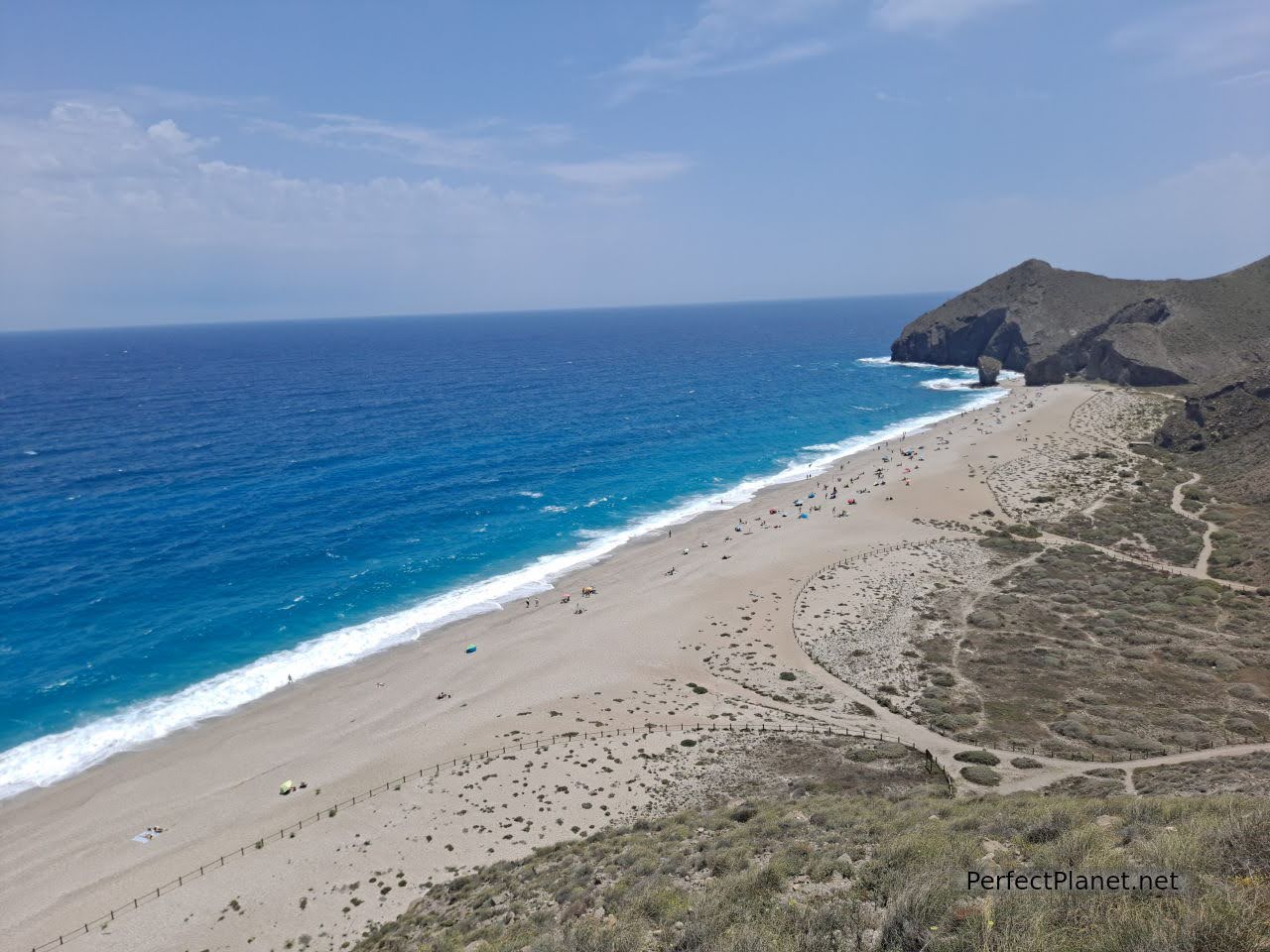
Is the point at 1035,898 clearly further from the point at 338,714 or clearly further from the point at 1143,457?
the point at 1143,457

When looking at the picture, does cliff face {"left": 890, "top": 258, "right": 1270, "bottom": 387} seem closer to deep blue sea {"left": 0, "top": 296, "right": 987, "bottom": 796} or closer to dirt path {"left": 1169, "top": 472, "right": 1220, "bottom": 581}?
deep blue sea {"left": 0, "top": 296, "right": 987, "bottom": 796}

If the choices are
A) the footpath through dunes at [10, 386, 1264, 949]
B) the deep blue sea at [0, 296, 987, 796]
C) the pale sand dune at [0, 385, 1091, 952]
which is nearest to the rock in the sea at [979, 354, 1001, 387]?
the deep blue sea at [0, 296, 987, 796]

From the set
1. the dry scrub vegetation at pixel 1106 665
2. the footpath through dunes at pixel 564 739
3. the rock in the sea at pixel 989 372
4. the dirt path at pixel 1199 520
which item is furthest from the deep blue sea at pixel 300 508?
the dirt path at pixel 1199 520

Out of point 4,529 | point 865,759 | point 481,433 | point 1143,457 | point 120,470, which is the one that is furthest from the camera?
point 481,433

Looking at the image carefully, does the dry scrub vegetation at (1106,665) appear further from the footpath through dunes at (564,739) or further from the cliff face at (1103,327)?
the cliff face at (1103,327)

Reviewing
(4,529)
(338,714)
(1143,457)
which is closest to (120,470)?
(4,529)
